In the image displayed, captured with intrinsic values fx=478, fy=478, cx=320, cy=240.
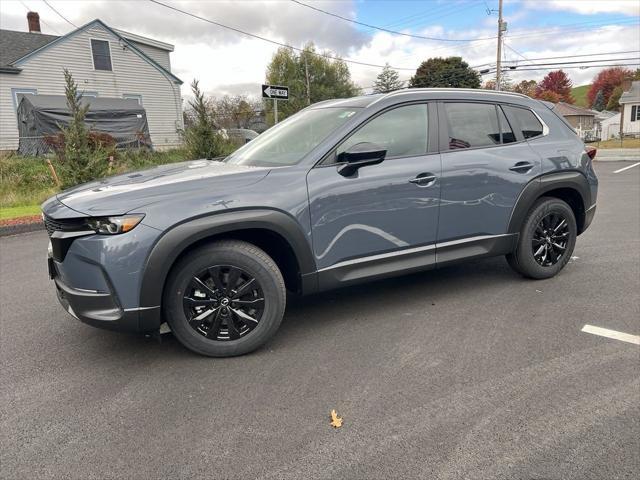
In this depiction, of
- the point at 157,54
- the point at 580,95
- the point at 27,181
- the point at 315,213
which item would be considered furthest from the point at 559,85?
the point at 315,213

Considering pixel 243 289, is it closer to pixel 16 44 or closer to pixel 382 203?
pixel 382 203

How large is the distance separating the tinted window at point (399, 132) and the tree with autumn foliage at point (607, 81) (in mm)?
108385

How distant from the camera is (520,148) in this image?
13.9 ft

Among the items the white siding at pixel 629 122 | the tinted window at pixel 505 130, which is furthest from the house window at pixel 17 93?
the white siding at pixel 629 122

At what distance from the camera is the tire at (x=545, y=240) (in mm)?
4398

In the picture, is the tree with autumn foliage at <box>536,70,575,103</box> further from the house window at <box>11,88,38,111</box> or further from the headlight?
the headlight

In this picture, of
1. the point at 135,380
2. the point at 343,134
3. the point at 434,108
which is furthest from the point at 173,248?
the point at 434,108

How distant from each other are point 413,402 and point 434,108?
7.88 ft

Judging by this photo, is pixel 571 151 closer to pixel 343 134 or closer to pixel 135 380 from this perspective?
pixel 343 134

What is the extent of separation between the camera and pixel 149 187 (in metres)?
3.04

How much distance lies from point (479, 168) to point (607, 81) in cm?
11614

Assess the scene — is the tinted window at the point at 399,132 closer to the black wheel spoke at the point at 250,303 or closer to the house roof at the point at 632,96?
the black wheel spoke at the point at 250,303

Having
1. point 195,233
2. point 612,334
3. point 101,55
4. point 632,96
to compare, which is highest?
point 101,55

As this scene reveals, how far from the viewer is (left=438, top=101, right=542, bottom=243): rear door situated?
3863mm
